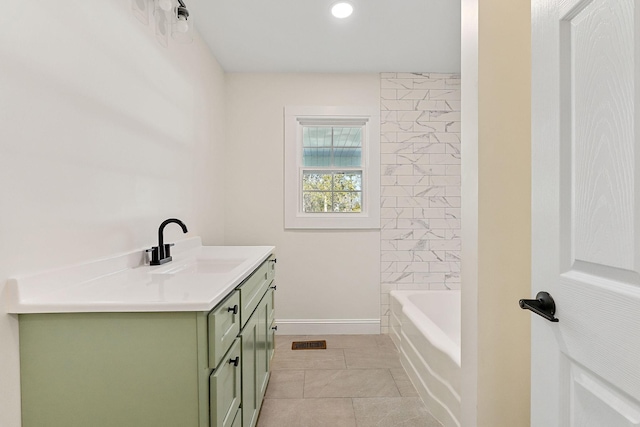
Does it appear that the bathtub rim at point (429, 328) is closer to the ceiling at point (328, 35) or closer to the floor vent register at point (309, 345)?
the floor vent register at point (309, 345)

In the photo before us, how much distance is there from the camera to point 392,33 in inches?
105

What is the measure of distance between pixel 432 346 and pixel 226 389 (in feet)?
4.40

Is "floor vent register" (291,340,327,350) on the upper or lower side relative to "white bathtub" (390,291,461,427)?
lower

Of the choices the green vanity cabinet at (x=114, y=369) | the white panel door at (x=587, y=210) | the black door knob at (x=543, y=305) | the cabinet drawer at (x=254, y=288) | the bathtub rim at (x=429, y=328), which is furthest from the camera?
the bathtub rim at (x=429, y=328)

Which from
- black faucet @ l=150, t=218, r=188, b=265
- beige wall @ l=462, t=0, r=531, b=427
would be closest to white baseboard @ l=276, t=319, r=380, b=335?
black faucet @ l=150, t=218, r=188, b=265

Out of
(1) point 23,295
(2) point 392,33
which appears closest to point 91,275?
(1) point 23,295

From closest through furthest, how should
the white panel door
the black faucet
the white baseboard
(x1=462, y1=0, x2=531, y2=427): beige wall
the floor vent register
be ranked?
the white panel door → (x1=462, y1=0, x2=531, y2=427): beige wall → the black faucet → the floor vent register → the white baseboard

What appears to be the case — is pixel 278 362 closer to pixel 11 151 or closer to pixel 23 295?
pixel 23 295

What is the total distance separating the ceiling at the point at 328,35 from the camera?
7.73 ft

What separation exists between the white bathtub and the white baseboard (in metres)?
0.22

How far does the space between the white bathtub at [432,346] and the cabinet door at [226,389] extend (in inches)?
43.7

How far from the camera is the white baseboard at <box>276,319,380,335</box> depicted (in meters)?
3.31

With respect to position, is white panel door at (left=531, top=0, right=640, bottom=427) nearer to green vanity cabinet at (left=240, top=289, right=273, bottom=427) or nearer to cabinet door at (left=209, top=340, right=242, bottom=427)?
cabinet door at (left=209, top=340, right=242, bottom=427)

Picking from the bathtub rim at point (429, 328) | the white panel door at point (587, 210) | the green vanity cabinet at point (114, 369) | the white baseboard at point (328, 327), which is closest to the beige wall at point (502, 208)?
the bathtub rim at point (429, 328)
